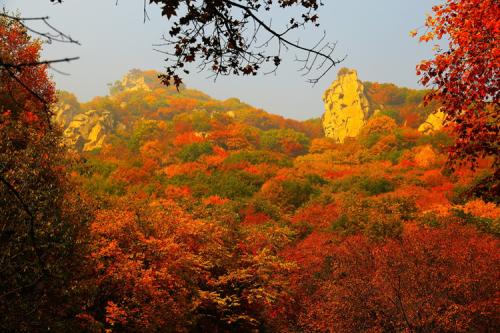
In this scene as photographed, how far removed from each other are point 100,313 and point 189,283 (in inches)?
141

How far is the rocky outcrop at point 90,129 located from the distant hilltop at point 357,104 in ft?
124

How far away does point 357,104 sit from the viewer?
82875mm

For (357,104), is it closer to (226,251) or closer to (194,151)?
(194,151)

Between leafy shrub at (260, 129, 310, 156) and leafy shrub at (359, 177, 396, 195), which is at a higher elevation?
leafy shrub at (260, 129, 310, 156)

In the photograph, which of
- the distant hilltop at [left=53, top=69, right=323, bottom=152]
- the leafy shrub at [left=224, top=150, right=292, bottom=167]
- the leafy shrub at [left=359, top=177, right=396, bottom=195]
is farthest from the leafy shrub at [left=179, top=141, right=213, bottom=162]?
the leafy shrub at [left=359, top=177, right=396, bottom=195]

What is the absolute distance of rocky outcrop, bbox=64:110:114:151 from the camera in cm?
7119

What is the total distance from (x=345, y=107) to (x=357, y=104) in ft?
7.53

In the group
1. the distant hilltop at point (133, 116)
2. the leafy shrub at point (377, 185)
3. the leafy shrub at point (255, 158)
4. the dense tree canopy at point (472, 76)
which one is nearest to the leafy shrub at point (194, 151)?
the leafy shrub at point (255, 158)

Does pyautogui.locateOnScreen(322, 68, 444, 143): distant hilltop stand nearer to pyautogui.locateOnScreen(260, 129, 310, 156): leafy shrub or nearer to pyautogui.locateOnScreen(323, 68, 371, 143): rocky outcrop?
→ pyautogui.locateOnScreen(323, 68, 371, 143): rocky outcrop

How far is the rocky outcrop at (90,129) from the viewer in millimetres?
71188

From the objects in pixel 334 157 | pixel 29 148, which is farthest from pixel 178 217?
pixel 334 157

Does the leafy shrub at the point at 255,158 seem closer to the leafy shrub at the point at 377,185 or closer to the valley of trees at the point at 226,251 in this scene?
the valley of trees at the point at 226,251

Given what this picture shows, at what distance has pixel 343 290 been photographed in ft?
46.3

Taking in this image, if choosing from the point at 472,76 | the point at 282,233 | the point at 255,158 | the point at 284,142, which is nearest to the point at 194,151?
the point at 255,158
